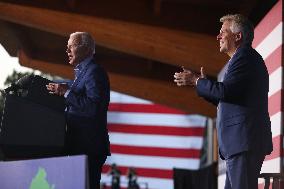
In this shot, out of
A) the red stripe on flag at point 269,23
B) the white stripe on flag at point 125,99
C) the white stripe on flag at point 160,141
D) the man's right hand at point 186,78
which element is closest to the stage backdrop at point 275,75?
the red stripe on flag at point 269,23

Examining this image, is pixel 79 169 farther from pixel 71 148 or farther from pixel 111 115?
pixel 111 115

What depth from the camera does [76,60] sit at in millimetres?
3115

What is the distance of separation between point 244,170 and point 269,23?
2952mm

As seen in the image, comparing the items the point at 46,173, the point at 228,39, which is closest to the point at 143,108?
the point at 228,39

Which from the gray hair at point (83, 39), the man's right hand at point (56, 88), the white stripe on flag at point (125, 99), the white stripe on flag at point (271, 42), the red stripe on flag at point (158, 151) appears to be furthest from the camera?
the white stripe on flag at point (125, 99)

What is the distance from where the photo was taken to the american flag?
14.8 metres

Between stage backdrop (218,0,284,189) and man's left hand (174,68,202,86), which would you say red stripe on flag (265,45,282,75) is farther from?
man's left hand (174,68,202,86)

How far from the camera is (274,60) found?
17.0 ft

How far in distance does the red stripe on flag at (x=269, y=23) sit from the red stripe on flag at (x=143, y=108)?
9.40 m

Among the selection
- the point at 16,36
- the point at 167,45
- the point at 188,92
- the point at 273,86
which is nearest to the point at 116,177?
the point at 188,92

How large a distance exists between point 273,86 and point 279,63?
0.23m

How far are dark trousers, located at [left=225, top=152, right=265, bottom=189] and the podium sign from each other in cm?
61

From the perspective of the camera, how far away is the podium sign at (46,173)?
2443 mm

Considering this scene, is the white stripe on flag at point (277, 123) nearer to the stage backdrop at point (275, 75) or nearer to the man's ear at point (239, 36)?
the stage backdrop at point (275, 75)
